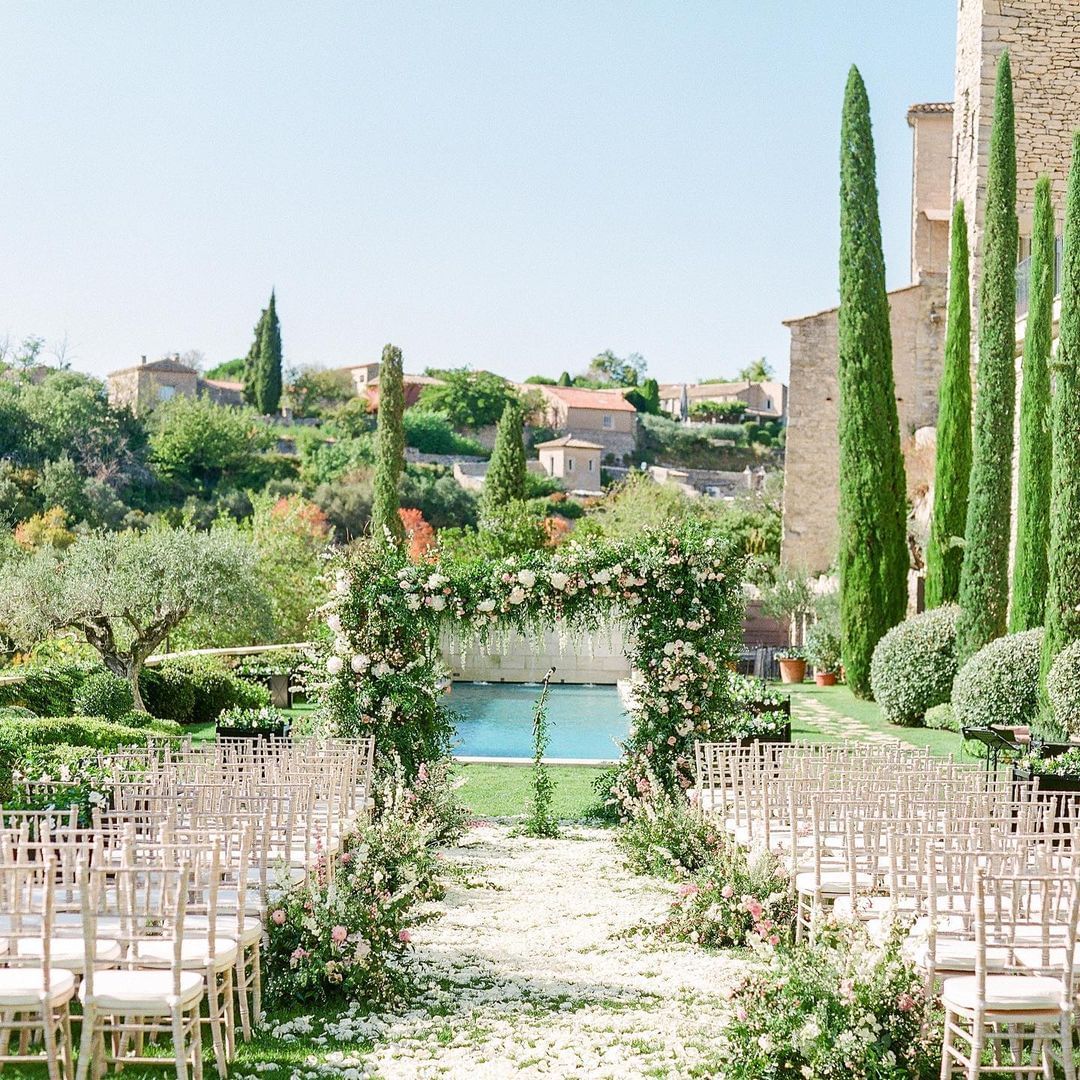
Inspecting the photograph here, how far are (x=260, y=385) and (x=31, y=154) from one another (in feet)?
92.4

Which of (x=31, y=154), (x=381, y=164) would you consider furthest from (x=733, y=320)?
(x=31, y=154)

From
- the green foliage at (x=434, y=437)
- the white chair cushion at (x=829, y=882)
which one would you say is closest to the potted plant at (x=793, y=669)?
the white chair cushion at (x=829, y=882)

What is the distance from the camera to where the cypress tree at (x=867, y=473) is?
796 inches

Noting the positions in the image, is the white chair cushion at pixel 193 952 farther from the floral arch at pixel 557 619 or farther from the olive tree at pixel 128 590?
the olive tree at pixel 128 590

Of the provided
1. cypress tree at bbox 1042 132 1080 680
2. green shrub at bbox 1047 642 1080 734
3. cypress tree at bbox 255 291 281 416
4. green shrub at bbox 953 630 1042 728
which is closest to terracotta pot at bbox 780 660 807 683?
green shrub at bbox 953 630 1042 728

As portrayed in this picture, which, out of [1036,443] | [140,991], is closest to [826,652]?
[1036,443]

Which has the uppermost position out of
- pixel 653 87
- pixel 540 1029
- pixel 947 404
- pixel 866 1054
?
pixel 653 87

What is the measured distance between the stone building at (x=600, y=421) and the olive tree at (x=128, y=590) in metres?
49.1

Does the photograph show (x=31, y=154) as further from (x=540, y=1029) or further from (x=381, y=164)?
(x=540, y=1029)

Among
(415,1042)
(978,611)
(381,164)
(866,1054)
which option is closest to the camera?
(866,1054)

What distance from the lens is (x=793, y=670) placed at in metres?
23.6

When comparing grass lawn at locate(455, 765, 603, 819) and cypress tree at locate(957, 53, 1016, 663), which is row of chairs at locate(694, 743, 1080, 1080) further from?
cypress tree at locate(957, 53, 1016, 663)

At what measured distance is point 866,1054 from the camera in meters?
4.15

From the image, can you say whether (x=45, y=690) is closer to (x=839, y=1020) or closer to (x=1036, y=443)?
(x=839, y=1020)
